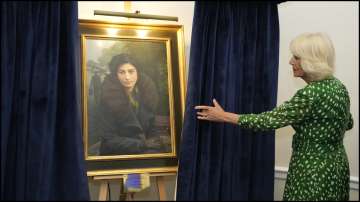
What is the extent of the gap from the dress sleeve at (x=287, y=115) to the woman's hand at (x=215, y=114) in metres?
0.07

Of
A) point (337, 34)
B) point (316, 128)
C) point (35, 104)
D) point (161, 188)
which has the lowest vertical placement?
point (161, 188)

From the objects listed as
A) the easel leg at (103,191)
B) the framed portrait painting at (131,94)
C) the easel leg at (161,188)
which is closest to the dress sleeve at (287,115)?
the framed portrait painting at (131,94)

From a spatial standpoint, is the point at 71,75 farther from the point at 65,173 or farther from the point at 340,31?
the point at 340,31

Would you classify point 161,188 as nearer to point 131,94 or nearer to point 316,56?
point 131,94

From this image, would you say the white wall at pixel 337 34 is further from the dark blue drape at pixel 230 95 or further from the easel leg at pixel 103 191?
the easel leg at pixel 103 191

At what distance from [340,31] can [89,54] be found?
1.76 metres

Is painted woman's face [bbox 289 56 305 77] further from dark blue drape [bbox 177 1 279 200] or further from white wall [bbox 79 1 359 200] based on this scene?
white wall [bbox 79 1 359 200]

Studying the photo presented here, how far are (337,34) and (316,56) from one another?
1005 millimetres

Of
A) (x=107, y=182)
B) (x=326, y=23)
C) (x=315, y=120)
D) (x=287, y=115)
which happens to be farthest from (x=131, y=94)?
(x=326, y=23)

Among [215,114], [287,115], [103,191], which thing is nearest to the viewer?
[287,115]

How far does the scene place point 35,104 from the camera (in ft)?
5.62

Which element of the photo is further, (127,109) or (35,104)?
(127,109)

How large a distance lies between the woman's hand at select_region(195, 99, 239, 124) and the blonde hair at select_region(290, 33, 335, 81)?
1.38 feet

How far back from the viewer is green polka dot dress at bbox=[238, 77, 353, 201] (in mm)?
1649
